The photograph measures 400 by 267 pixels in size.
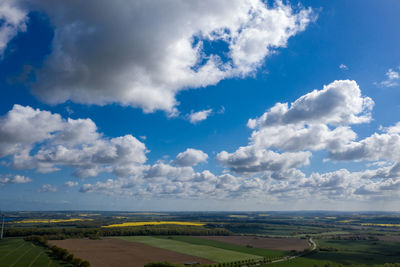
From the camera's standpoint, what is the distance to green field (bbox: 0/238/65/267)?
8806 centimetres

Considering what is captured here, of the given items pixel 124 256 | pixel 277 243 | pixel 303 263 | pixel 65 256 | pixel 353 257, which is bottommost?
pixel 277 243

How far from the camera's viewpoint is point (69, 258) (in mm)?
91938

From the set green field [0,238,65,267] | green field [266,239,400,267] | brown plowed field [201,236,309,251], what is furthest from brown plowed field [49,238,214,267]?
brown plowed field [201,236,309,251]

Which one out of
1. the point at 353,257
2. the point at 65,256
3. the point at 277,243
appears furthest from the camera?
the point at 277,243

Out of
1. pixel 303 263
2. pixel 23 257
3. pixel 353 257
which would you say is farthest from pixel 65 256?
pixel 353 257

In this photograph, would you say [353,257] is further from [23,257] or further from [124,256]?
[23,257]

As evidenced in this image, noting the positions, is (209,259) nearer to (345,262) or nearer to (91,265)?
(91,265)

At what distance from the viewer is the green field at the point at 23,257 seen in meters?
88.1

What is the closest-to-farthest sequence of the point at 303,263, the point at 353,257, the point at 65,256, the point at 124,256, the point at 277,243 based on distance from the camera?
the point at 65,256 < the point at 303,263 < the point at 124,256 < the point at 353,257 < the point at 277,243

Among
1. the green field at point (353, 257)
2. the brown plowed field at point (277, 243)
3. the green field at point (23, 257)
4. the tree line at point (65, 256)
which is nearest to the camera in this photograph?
the tree line at point (65, 256)

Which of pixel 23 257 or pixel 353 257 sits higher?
pixel 23 257

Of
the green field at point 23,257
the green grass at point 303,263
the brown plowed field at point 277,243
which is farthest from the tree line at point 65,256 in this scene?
the brown plowed field at point 277,243

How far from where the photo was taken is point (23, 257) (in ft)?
324

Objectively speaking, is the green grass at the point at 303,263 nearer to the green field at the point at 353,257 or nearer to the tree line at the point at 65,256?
the green field at the point at 353,257
